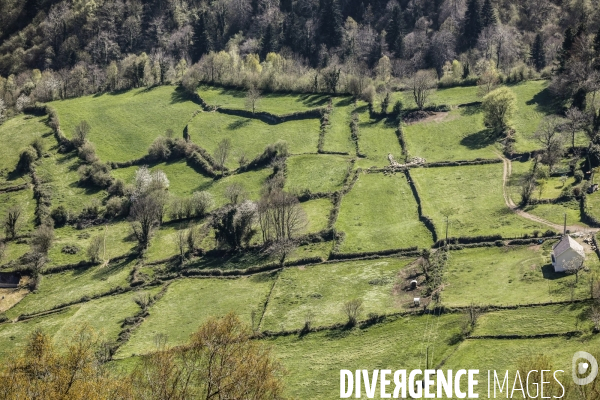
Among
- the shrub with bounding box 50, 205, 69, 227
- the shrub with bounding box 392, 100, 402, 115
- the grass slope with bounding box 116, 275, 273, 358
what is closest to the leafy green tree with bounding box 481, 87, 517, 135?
the shrub with bounding box 392, 100, 402, 115

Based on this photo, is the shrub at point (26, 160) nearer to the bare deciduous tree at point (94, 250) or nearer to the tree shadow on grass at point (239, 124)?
the bare deciduous tree at point (94, 250)

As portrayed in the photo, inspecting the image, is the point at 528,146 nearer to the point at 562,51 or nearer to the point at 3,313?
the point at 562,51

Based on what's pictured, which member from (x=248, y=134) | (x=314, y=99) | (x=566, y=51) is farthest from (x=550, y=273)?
(x=314, y=99)

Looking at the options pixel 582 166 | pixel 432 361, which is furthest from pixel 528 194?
pixel 432 361

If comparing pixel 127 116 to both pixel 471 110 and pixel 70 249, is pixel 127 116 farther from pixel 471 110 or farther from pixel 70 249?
pixel 471 110

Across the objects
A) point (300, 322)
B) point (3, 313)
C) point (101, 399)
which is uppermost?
point (101, 399)

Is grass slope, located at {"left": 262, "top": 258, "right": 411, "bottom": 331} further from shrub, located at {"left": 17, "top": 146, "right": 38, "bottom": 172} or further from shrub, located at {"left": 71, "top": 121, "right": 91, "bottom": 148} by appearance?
shrub, located at {"left": 17, "top": 146, "right": 38, "bottom": 172}
